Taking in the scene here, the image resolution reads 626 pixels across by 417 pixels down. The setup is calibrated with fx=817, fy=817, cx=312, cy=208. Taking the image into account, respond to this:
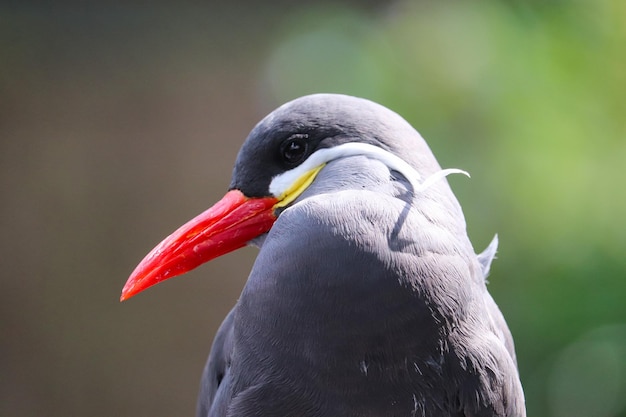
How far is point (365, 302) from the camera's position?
1.38 m

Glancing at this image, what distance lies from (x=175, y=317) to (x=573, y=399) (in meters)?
2.18

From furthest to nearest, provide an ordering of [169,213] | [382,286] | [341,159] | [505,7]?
[169,213] → [505,7] → [341,159] → [382,286]

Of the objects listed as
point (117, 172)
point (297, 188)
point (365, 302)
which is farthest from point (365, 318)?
point (117, 172)

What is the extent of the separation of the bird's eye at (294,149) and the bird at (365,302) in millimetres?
12

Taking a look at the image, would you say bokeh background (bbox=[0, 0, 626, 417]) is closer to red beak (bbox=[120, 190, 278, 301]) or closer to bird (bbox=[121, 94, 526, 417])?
red beak (bbox=[120, 190, 278, 301])

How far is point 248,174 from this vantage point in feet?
5.48

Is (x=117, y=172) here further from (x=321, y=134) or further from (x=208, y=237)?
(x=321, y=134)

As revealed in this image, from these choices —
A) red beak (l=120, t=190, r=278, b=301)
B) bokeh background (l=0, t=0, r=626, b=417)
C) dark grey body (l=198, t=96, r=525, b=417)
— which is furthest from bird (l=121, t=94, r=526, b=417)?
bokeh background (l=0, t=0, r=626, b=417)

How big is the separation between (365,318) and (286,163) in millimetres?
406

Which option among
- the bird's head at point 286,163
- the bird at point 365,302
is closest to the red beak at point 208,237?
the bird's head at point 286,163

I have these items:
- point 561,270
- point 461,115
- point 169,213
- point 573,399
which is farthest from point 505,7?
point 169,213

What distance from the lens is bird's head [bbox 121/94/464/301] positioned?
1.58 m

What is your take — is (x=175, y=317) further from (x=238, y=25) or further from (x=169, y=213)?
(x=238, y=25)

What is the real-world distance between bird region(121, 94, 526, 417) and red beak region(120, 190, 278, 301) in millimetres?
145
